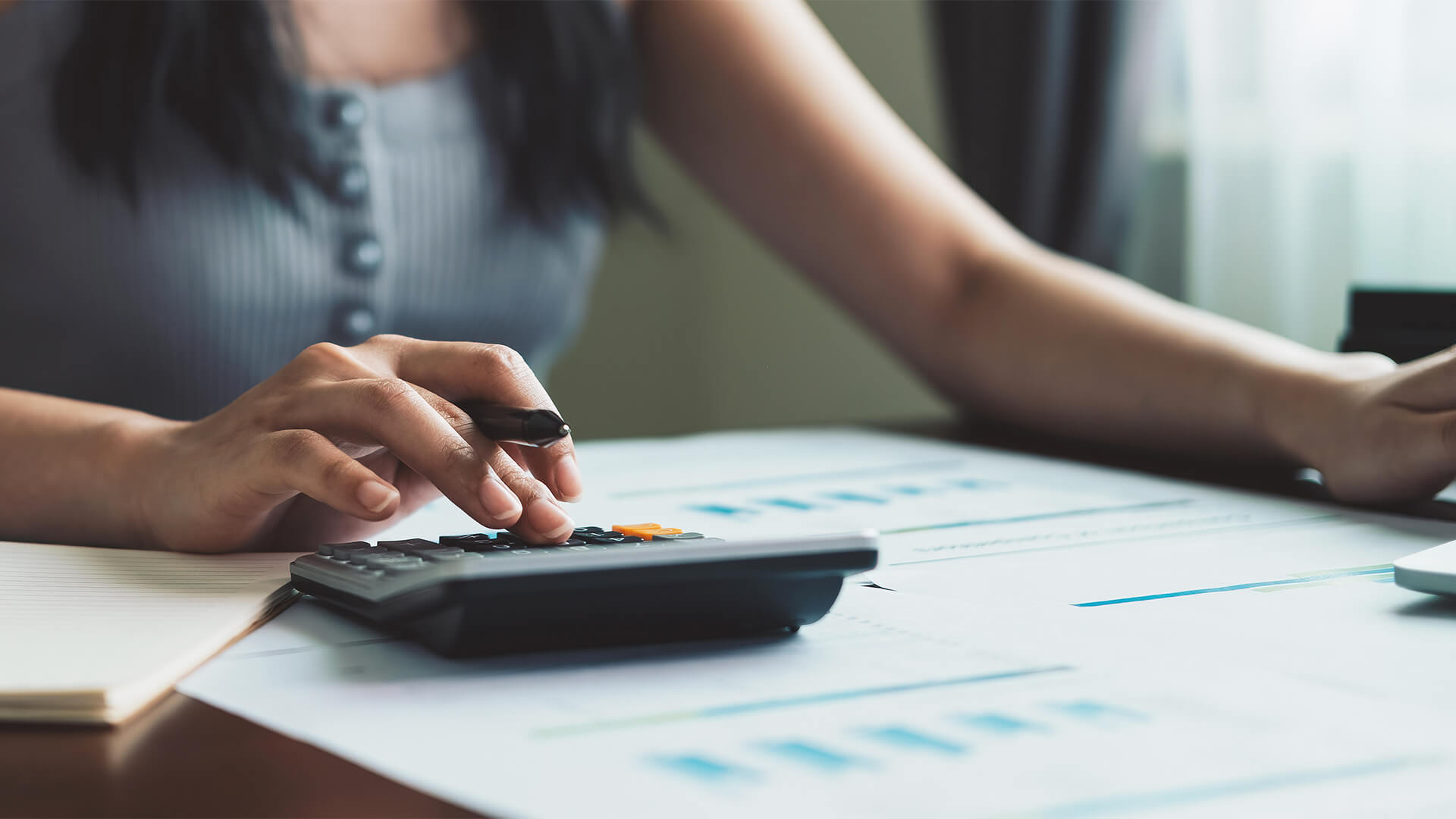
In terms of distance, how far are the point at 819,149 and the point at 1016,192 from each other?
67cm

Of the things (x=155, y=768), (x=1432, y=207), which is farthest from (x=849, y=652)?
(x=1432, y=207)

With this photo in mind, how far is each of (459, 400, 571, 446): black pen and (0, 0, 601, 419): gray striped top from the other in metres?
0.52

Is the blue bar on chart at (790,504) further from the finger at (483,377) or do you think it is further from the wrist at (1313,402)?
the wrist at (1313,402)

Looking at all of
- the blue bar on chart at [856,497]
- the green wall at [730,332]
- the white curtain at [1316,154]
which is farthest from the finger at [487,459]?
the green wall at [730,332]

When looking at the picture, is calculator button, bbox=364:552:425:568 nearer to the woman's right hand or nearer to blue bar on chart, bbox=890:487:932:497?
the woman's right hand

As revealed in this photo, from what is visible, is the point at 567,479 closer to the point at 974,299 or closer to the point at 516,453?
the point at 516,453

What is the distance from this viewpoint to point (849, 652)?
1.21 feet

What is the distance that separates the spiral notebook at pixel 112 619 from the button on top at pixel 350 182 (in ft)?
1.58

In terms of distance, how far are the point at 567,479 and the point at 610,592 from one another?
0.15 meters

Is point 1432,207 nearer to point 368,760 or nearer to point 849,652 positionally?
point 849,652

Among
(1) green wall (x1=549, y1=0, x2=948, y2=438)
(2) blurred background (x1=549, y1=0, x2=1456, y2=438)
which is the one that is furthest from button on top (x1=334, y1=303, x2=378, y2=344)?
(1) green wall (x1=549, y1=0, x2=948, y2=438)

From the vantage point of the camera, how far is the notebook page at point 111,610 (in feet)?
1.09

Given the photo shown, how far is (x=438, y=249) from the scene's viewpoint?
106 centimetres

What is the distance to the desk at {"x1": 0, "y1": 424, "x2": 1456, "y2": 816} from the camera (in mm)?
266
